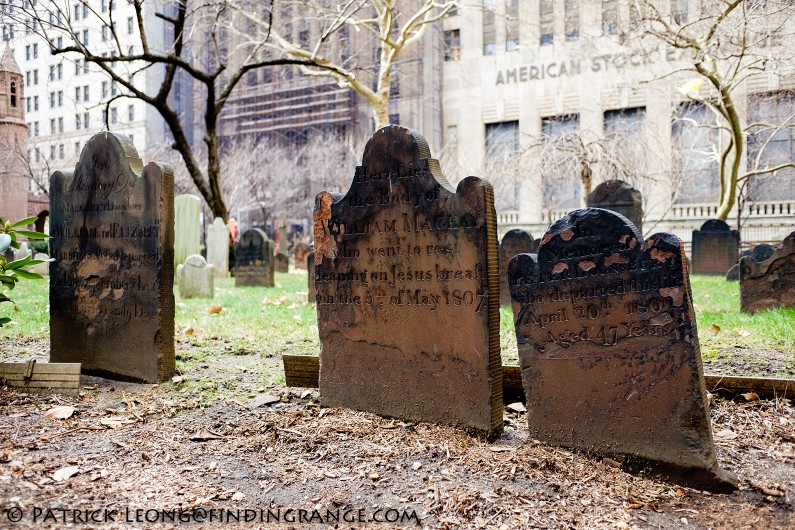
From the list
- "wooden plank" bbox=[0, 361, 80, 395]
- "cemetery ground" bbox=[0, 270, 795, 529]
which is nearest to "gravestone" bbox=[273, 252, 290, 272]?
"cemetery ground" bbox=[0, 270, 795, 529]

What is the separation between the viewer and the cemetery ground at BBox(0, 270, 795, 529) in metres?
2.83

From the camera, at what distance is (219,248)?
17.1m

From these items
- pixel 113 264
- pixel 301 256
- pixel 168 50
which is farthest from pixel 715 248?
pixel 113 264

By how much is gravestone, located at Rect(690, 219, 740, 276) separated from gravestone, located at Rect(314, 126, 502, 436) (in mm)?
15450

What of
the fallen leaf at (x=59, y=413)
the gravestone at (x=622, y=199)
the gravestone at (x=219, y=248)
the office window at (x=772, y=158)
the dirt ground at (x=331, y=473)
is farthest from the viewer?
the office window at (x=772, y=158)

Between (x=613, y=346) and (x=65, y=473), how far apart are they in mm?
2944

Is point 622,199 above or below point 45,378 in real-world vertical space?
above

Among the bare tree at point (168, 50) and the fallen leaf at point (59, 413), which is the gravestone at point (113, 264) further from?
the bare tree at point (168, 50)

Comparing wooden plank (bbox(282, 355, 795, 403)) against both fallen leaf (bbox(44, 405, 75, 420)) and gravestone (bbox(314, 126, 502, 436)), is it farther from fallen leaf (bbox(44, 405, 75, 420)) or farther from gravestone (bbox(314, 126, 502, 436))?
fallen leaf (bbox(44, 405, 75, 420))

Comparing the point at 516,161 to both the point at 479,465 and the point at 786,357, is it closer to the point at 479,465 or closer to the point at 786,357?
the point at 786,357

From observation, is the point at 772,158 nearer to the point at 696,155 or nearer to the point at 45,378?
the point at 696,155

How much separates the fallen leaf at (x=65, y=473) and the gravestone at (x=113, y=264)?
1817 millimetres

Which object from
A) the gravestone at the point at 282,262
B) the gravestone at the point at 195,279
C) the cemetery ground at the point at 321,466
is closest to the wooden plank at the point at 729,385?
the cemetery ground at the point at 321,466

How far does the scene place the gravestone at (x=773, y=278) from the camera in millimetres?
8148
